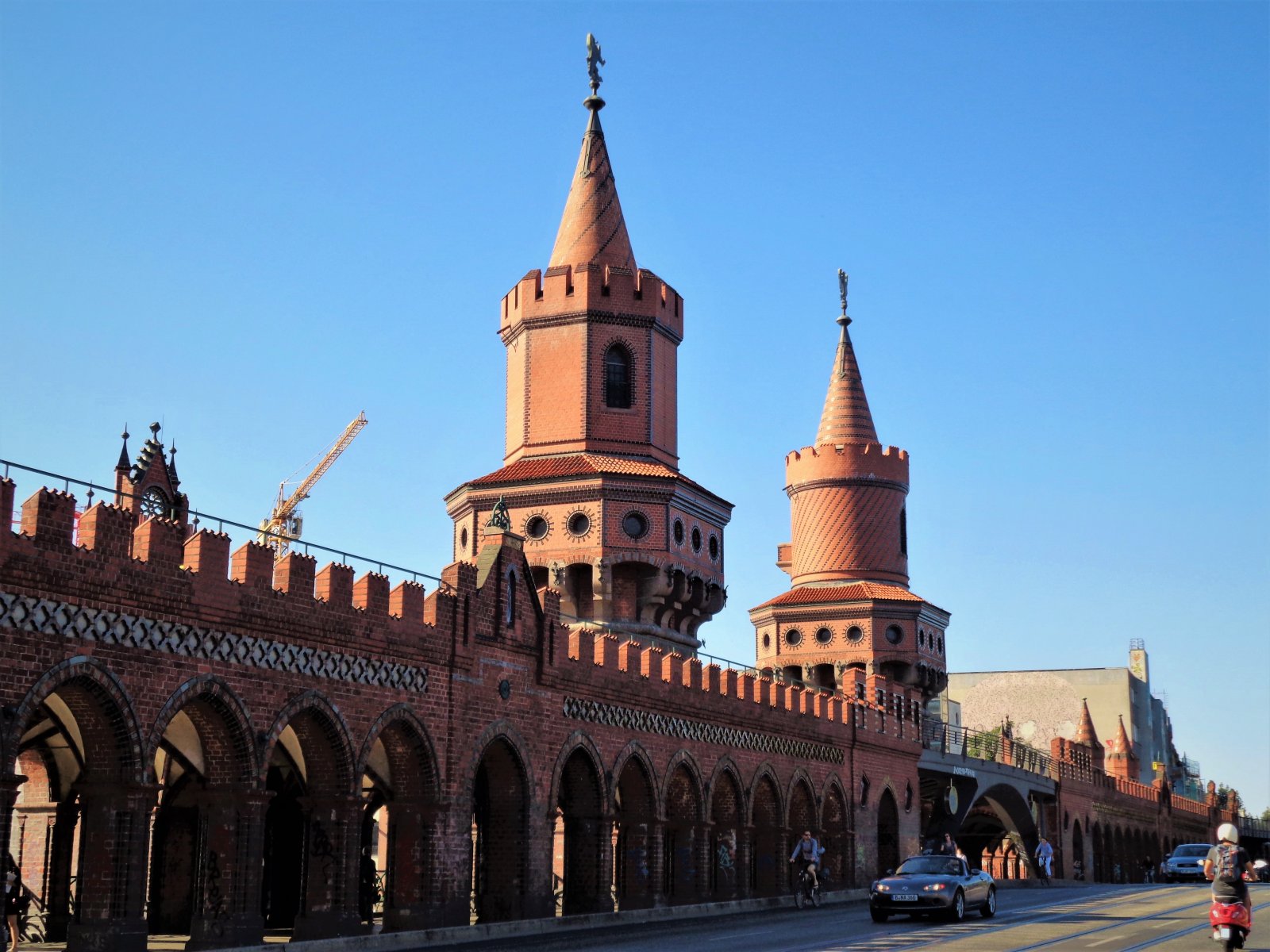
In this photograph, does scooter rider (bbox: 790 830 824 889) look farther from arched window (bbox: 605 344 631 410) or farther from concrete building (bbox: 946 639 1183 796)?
concrete building (bbox: 946 639 1183 796)

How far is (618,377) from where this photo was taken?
43312 mm

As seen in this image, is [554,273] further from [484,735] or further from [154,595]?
[154,595]

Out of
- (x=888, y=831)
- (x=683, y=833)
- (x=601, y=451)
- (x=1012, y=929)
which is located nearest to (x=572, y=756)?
(x=683, y=833)

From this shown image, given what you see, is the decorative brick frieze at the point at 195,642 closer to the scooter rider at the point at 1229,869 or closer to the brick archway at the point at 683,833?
the brick archway at the point at 683,833

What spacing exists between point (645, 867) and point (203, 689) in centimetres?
1414

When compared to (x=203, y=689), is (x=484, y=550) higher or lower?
higher

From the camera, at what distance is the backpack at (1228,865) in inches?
706

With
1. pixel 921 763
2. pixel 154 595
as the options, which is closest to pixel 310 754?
pixel 154 595

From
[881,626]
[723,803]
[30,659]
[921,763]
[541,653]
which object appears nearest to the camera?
[30,659]

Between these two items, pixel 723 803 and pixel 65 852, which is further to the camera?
pixel 723 803

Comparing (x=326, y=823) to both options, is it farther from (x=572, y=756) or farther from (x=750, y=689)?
(x=750, y=689)

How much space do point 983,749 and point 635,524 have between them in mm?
23763

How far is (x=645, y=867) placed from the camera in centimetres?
3297

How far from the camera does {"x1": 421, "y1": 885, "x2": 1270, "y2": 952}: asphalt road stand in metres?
21.2
